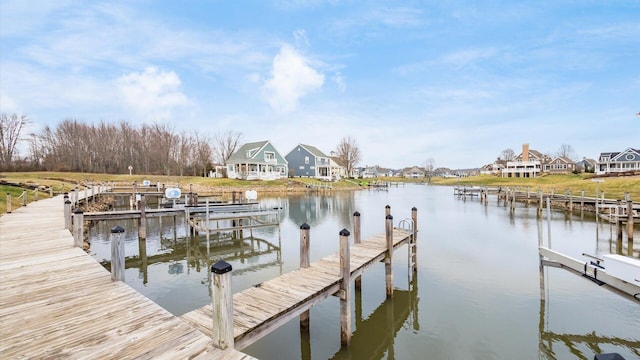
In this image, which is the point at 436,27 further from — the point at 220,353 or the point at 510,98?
the point at 220,353

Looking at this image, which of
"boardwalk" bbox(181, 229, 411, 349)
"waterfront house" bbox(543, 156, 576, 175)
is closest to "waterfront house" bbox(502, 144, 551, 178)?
"waterfront house" bbox(543, 156, 576, 175)

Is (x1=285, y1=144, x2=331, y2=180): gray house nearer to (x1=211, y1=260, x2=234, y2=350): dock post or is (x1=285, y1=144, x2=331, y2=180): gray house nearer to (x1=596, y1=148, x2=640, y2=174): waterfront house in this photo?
(x1=596, y1=148, x2=640, y2=174): waterfront house

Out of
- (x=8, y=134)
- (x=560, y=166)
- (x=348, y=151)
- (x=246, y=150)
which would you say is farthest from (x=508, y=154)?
(x=8, y=134)

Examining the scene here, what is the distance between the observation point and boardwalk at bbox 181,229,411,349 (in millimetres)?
5023

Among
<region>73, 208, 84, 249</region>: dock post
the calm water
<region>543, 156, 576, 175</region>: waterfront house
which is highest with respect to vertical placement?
<region>543, 156, 576, 175</region>: waterfront house

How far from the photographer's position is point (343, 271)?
7379mm

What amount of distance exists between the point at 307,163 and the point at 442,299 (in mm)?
63767

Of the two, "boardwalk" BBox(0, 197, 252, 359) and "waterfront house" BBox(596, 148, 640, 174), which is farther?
"waterfront house" BBox(596, 148, 640, 174)

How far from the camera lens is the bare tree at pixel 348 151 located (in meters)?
92.6

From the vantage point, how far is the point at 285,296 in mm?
6281

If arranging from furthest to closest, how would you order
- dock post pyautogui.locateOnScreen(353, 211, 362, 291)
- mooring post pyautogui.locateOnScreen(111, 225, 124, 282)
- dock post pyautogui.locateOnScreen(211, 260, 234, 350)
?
dock post pyautogui.locateOnScreen(353, 211, 362, 291)
mooring post pyautogui.locateOnScreen(111, 225, 124, 282)
dock post pyautogui.locateOnScreen(211, 260, 234, 350)

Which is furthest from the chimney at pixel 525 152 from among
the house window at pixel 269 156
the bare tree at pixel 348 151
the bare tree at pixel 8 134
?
the bare tree at pixel 8 134

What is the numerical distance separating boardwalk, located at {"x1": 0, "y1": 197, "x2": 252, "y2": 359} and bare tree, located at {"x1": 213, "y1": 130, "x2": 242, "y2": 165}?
71316 millimetres

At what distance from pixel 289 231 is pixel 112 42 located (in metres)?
18.0
